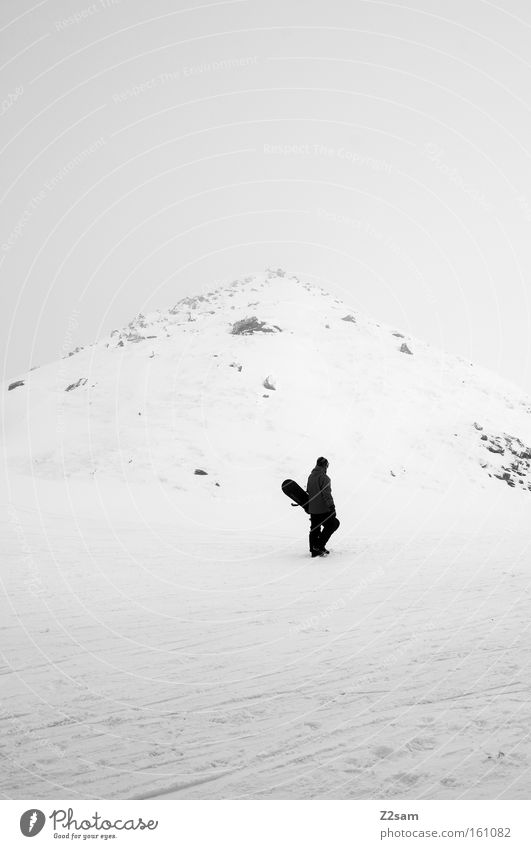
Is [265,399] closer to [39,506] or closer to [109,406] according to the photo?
[109,406]

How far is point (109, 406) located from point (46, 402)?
4714 millimetres

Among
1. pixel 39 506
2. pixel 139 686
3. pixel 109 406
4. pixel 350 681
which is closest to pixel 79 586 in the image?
pixel 139 686

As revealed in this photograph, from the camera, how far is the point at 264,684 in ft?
Result: 16.2

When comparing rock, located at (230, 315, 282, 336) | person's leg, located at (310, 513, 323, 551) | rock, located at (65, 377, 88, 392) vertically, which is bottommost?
person's leg, located at (310, 513, 323, 551)

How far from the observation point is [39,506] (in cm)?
1673

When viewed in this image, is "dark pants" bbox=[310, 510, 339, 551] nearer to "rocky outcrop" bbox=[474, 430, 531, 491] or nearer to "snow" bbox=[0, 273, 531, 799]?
"snow" bbox=[0, 273, 531, 799]

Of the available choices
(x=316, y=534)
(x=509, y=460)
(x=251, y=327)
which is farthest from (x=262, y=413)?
(x=316, y=534)

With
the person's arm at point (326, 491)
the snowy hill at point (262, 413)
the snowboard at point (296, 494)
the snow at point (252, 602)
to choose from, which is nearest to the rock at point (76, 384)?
the snowy hill at point (262, 413)

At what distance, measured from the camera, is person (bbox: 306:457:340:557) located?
39.9 ft

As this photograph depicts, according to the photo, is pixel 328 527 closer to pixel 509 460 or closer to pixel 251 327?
pixel 509 460

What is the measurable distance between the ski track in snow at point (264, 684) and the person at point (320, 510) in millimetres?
2119

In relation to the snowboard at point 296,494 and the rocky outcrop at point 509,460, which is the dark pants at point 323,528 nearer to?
the snowboard at point 296,494
